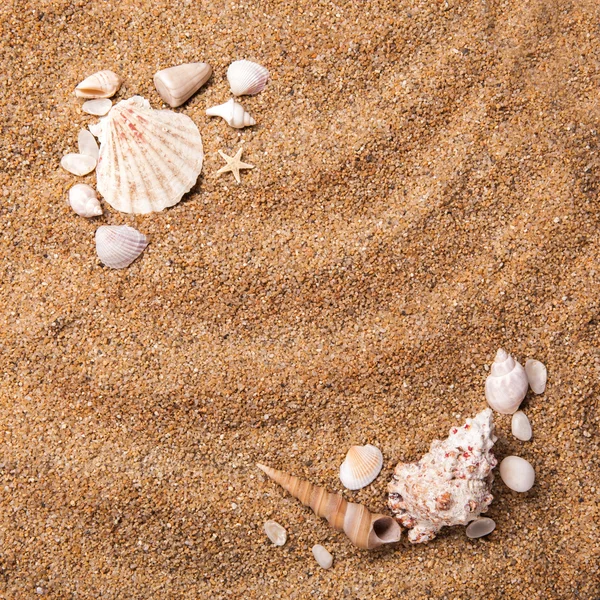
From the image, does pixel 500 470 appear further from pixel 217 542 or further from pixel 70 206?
pixel 70 206

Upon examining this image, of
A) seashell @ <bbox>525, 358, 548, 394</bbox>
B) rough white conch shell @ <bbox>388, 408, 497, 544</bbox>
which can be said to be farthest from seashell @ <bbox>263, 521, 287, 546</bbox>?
seashell @ <bbox>525, 358, 548, 394</bbox>

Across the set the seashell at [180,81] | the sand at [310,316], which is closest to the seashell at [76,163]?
the sand at [310,316]

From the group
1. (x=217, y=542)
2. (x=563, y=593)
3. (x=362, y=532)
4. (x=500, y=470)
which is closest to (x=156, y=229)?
(x=217, y=542)

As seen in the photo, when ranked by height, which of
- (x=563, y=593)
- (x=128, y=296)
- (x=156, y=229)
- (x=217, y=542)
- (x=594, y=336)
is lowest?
(x=563, y=593)

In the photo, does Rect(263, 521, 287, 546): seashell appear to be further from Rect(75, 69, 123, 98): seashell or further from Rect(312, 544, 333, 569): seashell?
Rect(75, 69, 123, 98): seashell

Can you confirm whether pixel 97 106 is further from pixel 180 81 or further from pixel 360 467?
pixel 360 467

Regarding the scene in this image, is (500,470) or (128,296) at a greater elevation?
(128,296)

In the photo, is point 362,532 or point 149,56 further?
point 149,56
